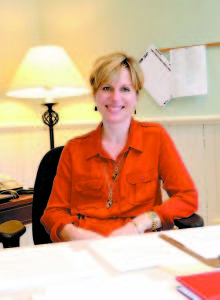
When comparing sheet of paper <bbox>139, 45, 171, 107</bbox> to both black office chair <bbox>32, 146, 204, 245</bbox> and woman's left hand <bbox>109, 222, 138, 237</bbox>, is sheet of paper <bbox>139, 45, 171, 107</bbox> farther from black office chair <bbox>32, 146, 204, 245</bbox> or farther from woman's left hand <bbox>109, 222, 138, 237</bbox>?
woman's left hand <bbox>109, 222, 138, 237</bbox>

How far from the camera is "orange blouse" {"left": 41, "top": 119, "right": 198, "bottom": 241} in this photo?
1.29 meters

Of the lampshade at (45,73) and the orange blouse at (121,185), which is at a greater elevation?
the lampshade at (45,73)

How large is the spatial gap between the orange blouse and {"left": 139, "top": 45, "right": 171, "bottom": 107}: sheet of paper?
1140 millimetres

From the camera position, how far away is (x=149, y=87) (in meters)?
2.54

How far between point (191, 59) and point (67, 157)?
1.33 meters

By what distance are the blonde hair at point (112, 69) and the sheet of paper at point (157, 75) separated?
3.81 ft

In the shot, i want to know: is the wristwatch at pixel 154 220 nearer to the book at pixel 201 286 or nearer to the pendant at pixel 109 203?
the pendant at pixel 109 203

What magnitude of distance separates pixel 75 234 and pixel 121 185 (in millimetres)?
222

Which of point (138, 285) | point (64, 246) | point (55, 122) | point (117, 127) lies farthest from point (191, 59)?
point (138, 285)

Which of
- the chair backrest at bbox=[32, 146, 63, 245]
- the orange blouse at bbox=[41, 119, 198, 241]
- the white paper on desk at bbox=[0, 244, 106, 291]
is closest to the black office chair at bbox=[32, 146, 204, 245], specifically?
the chair backrest at bbox=[32, 146, 63, 245]

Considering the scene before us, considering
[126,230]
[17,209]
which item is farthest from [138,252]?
[17,209]

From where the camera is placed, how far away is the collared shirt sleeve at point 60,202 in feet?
4.17

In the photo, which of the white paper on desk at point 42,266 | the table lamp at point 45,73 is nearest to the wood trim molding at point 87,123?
the table lamp at point 45,73

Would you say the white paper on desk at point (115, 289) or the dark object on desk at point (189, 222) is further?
the dark object on desk at point (189, 222)
